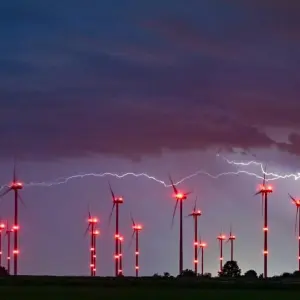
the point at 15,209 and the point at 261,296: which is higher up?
the point at 15,209

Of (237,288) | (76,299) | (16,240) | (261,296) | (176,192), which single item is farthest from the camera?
(176,192)

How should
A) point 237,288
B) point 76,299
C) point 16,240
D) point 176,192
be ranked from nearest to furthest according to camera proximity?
point 76,299 < point 237,288 < point 16,240 < point 176,192

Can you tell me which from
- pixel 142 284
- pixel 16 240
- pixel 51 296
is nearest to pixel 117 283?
pixel 142 284

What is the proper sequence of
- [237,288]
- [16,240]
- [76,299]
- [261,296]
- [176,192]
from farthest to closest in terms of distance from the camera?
[176,192], [16,240], [237,288], [261,296], [76,299]

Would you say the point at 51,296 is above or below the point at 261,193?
below

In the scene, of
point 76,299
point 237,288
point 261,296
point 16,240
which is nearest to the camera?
point 76,299

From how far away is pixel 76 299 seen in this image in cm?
6812

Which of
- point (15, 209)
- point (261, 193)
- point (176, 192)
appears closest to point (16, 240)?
point (15, 209)

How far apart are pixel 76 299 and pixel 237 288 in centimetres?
3291

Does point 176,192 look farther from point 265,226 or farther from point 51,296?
point 51,296

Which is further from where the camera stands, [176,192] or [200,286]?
[176,192]

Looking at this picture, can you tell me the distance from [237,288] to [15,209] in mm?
80645

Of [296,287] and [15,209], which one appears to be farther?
[15,209]

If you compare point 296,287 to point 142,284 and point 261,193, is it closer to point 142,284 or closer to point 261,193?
point 142,284
